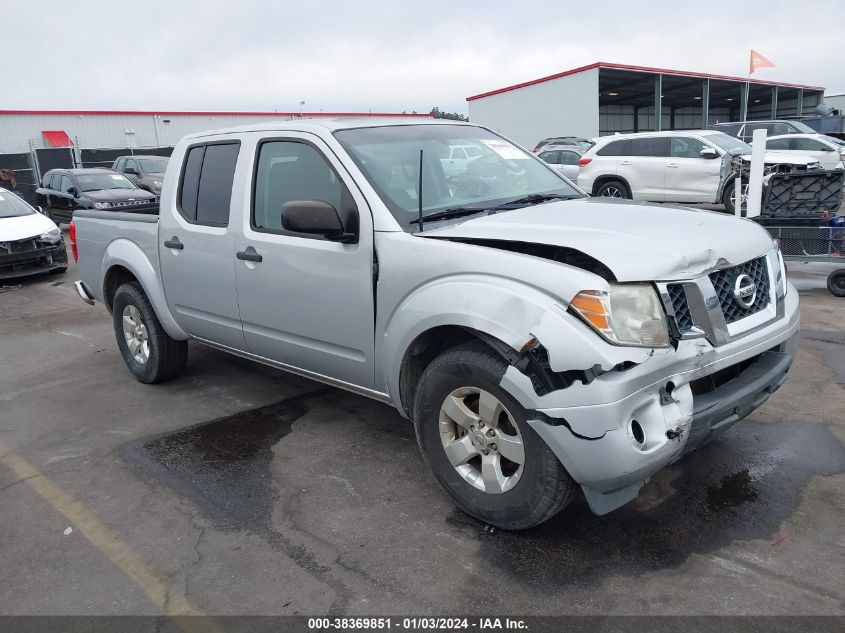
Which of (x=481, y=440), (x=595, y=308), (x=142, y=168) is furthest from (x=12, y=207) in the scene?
(x=595, y=308)

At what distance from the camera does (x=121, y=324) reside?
18.4 ft

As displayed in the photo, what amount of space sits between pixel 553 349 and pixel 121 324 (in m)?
4.19

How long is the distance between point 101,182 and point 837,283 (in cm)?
1488

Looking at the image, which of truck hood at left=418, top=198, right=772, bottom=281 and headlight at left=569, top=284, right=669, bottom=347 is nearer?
headlight at left=569, top=284, right=669, bottom=347

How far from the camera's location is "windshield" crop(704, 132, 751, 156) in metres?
13.8

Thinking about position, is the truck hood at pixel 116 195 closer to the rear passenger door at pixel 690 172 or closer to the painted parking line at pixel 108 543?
the rear passenger door at pixel 690 172

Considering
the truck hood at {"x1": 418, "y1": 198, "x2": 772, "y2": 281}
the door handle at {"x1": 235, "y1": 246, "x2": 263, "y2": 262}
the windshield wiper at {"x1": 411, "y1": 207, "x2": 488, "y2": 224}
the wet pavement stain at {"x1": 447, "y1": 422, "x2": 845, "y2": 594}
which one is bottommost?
the wet pavement stain at {"x1": 447, "y1": 422, "x2": 845, "y2": 594}

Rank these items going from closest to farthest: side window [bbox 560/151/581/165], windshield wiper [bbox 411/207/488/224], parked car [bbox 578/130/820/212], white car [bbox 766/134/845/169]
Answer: windshield wiper [bbox 411/207/488/224] → parked car [bbox 578/130/820/212] → white car [bbox 766/134/845/169] → side window [bbox 560/151/581/165]

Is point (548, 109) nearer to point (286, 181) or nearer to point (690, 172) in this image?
point (690, 172)

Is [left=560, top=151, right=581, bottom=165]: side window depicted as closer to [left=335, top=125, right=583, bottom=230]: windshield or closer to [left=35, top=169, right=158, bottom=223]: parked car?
[left=35, top=169, right=158, bottom=223]: parked car

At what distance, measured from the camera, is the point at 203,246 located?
4438 mm

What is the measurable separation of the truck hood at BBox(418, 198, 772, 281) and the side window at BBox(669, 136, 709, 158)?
444 inches

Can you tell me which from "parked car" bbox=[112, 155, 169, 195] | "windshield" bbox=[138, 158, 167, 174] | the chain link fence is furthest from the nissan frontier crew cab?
the chain link fence

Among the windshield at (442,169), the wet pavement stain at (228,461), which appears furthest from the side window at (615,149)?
the wet pavement stain at (228,461)
